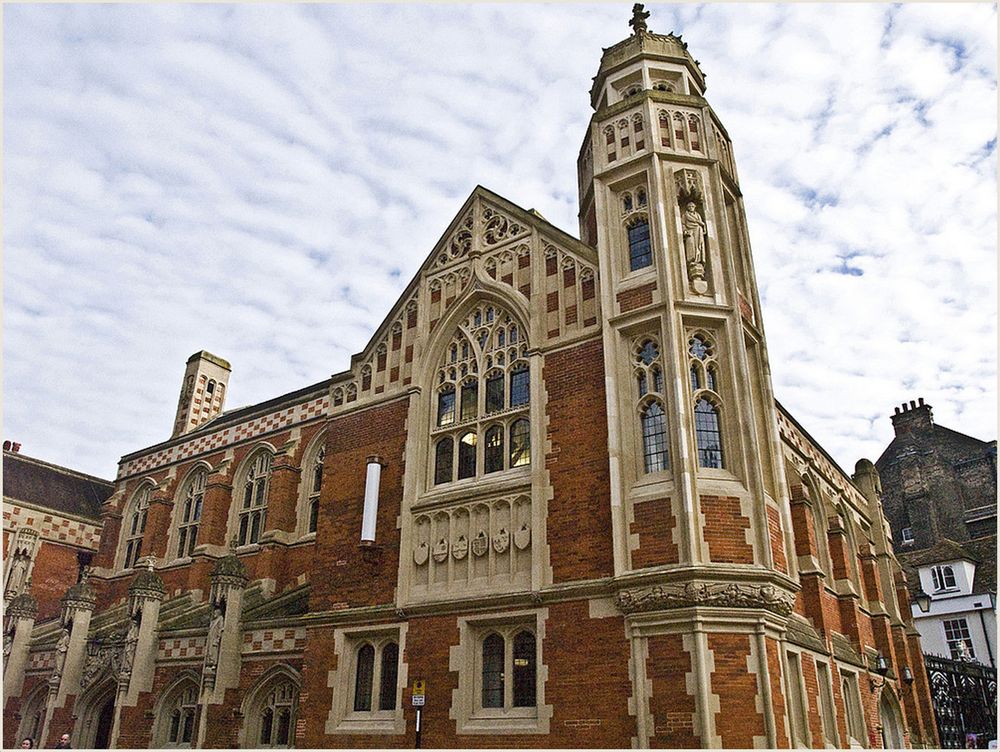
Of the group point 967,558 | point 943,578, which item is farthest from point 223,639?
point 967,558

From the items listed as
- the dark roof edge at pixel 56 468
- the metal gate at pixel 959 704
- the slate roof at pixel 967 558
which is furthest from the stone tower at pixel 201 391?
the slate roof at pixel 967 558

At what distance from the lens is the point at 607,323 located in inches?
603

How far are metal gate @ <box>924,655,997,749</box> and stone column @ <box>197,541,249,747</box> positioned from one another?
21.6m

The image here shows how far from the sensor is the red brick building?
41.5ft

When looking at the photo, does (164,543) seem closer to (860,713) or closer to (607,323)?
(607,323)

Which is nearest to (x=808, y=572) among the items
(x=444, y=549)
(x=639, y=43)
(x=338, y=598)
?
(x=444, y=549)

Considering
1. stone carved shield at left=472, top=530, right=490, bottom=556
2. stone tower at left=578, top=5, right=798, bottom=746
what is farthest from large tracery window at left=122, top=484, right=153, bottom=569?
stone tower at left=578, top=5, right=798, bottom=746

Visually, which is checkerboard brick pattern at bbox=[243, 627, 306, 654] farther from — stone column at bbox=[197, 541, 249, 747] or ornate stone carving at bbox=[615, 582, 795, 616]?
ornate stone carving at bbox=[615, 582, 795, 616]

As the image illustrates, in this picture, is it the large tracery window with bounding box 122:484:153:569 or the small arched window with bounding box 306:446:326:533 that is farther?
the large tracery window with bounding box 122:484:153:569

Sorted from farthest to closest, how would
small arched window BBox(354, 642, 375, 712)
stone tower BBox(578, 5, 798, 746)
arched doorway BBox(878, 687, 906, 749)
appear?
arched doorway BBox(878, 687, 906, 749)
small arched window BBox(354, 642, 375, 712)
stone tower BBox(578, 5, 798, 746)

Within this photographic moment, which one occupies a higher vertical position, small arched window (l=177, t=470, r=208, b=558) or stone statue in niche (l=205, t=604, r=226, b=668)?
small arched window (l=177, t=470, r=208, b=558)

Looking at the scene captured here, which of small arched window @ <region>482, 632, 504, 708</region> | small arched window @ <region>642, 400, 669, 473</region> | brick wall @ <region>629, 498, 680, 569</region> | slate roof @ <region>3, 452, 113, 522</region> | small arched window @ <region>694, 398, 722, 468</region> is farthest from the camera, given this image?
slate roof @ <region>3, 452, 113, 522</region>

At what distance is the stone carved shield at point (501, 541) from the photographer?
49.1 ft

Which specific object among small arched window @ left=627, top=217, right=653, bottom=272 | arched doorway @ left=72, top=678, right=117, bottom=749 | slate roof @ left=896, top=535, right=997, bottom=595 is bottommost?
arched doorway @ left=72, top=678, right=117, bottom=749
